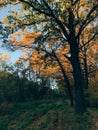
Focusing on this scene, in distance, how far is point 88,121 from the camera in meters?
20.4

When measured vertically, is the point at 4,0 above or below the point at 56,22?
above

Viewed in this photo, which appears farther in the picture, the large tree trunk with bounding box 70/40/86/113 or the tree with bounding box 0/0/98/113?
the large tree trunk with bounding box 70/40/86/113

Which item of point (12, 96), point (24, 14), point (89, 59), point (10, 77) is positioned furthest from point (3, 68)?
point (24, 14)

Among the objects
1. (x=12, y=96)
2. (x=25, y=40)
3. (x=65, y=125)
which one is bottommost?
(x=65, y=125)

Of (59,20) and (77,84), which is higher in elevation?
(59,20)

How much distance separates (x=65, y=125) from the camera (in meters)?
20.2

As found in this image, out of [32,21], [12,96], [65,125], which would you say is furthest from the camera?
[12,96]

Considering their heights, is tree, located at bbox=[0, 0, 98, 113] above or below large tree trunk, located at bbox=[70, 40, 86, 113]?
above

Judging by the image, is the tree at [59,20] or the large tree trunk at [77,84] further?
the large tree trunk at [77,84]

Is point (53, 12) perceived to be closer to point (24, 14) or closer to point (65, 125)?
point (24, 14)

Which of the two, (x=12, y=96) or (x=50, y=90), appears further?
Answer: (x=50, y=90)

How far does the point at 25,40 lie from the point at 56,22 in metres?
10.7

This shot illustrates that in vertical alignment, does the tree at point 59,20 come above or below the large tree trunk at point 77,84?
above

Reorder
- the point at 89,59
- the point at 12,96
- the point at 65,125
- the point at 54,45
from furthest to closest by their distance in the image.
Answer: the point at 12,96 < the point at 89,59 < the point at 54,45 < the point at 65,125
